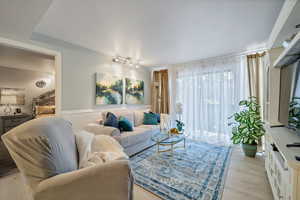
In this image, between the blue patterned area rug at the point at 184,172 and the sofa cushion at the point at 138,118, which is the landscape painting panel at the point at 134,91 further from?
the blue patterned area rug at the point at 184,172

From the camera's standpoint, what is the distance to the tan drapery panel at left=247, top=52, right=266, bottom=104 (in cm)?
296

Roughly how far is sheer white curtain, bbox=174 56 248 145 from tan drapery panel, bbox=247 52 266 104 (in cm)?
12

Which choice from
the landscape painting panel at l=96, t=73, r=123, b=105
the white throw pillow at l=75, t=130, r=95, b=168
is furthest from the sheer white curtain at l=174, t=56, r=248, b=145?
the white throw pillow at l=75, t=130, r=95, b=168

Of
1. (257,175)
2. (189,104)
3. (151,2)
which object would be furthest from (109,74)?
(257,175)

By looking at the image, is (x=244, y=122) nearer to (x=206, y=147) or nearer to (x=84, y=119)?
(x=206, y=147)

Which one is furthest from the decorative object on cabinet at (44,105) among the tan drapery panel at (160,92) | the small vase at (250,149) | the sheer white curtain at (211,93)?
the small vase at (250,149)

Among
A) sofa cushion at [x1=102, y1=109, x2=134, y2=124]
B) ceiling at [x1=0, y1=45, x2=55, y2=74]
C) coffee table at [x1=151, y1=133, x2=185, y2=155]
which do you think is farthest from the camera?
sofa cushion at [x1=102, y1=109, x2=134, y2=124]

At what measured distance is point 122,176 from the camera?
0.96m

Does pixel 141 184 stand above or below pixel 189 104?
below

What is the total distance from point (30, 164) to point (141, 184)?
1358 millimetres

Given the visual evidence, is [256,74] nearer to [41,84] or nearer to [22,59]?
[22,59]

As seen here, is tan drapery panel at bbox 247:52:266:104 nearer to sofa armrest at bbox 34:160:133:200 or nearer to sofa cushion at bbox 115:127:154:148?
sofa cushion at bbox 115:127:154:148

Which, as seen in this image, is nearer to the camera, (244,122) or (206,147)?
(244,122)

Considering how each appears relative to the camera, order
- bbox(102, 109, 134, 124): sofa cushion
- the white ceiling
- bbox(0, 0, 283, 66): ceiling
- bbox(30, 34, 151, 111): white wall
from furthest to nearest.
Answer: bbox(102, 109, 134, 124): sofa cushion
bbox(30, 34, 151, 111): white wall
bbox(0, 0, 283, 66): ceiling
the white ceiling
